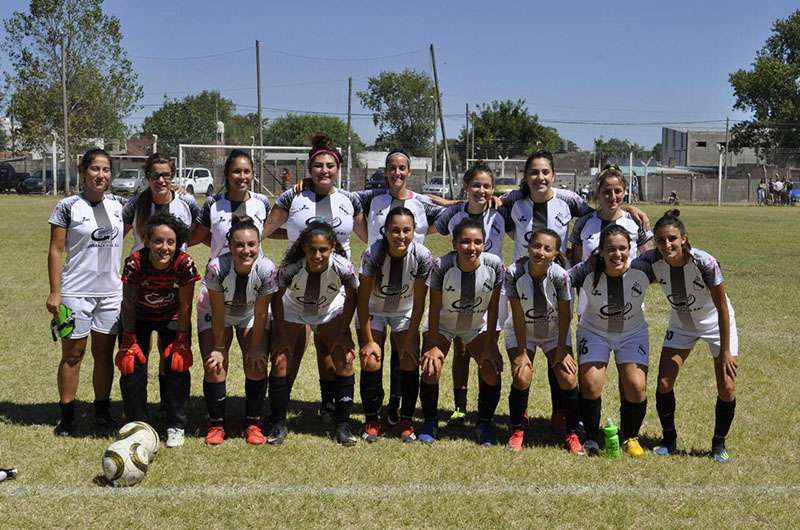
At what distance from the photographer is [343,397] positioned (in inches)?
203

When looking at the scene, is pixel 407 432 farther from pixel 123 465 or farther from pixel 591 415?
pixel 123 465

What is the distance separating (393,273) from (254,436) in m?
1.31

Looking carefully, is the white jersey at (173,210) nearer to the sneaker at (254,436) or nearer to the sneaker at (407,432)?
the sneaker at (254,436)

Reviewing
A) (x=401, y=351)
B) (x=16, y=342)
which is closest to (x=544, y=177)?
(x=401, y=351)

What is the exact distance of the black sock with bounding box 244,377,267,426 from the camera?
509 cm

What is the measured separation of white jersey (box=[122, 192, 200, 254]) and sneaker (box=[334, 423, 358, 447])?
1.66 metres

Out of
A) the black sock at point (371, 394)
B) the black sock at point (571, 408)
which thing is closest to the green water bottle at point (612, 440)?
the black sock at point (571, 408)

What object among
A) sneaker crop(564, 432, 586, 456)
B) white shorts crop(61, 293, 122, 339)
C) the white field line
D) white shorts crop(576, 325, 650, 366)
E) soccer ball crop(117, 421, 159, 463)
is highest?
white shorts crop(61, 293, 122, 339)

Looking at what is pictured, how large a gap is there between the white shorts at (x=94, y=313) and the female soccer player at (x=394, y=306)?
5.14 ft

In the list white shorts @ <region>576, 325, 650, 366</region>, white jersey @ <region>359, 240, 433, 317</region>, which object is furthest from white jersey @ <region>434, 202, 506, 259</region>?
white shorts @ <region>576, 325, 650, 366</region>

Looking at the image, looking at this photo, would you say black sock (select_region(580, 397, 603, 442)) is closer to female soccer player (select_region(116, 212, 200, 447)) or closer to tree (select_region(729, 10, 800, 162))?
female soccer player (select_region(116, 212, 200, 447))

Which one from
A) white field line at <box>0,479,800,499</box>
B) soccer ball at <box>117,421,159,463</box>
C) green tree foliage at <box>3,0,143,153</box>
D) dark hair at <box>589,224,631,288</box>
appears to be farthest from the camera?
green tree foliage at <box>3,0,143,153</box>

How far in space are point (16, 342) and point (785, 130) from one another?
64279 mm

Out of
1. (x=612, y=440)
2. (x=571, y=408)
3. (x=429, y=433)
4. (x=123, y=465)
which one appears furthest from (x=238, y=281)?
(x=612, y=440)
